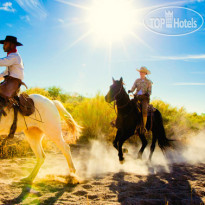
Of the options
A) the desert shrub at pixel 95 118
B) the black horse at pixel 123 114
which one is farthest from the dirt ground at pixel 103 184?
the desert shrub at pixel 95 118

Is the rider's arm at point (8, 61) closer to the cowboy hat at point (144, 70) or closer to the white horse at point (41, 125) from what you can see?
the white horse at point (41, 125)

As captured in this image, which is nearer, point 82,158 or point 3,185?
point 3,185

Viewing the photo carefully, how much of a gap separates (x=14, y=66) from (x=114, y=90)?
2.75 metres

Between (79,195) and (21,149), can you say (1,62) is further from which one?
(21,149)

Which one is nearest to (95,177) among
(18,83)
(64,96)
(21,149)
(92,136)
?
(18,83)

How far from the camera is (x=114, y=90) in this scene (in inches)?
231

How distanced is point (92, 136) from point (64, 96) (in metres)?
12.4

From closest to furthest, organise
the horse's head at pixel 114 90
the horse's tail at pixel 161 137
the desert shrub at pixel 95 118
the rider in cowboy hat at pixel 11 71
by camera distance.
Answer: the rider in cowboy hat at pixel 11 71 → the horse's head at pixel 114 90 → the horse's tail at pixel 161 137 → the desert shrub at pixel 95 118

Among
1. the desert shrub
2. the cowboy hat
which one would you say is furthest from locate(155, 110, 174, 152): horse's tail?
the desert shrub

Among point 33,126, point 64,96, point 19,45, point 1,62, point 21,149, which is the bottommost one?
point 21,149

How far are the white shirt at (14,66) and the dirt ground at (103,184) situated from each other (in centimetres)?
205

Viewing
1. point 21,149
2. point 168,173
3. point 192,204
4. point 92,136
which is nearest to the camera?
point 192,204

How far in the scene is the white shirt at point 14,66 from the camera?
390 centimetres

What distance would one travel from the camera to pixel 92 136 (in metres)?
9.80
